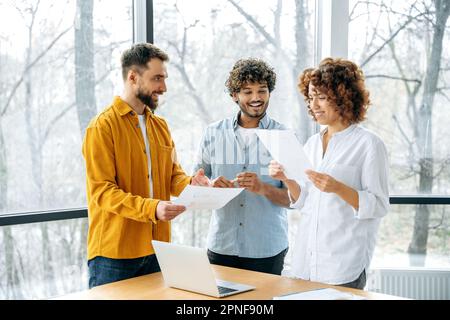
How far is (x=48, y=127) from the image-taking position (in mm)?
3531

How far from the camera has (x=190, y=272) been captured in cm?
224

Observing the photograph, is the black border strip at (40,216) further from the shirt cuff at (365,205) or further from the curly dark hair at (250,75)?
the shirt cuff at (365,205)

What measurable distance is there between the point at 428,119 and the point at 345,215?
189cm

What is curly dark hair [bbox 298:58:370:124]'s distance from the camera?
8.67ft

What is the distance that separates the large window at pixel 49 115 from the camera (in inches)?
133

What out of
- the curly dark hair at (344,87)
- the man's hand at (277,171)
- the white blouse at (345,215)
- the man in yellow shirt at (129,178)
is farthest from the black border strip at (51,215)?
the curly dark hair at (344,87)

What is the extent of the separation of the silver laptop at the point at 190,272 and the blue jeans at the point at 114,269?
42cm

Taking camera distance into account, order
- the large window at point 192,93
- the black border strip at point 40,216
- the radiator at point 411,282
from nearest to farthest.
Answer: the black border strip at point 40,216, the large window at point 192,93, the radiator at point 411,282

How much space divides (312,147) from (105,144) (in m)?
0.98

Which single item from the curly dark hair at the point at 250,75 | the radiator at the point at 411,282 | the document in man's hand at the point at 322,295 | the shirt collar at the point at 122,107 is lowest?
the radiator at the point at 411,282

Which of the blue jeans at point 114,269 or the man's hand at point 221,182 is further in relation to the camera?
the man's hand at point 221,182

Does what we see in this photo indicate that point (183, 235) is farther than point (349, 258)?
Yes
